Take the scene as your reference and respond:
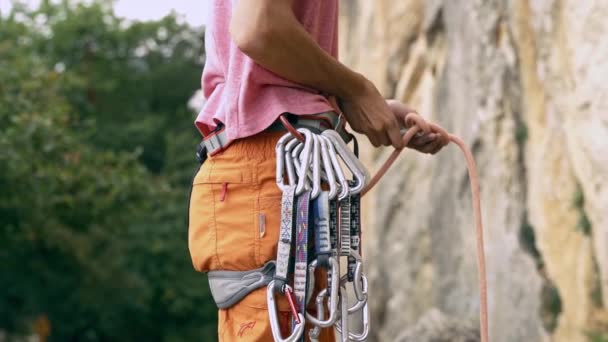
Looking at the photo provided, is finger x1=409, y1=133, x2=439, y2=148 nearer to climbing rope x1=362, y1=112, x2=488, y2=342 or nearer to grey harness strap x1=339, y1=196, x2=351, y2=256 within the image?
climbing rope x1=362, y1=112, x2=488, y2=342

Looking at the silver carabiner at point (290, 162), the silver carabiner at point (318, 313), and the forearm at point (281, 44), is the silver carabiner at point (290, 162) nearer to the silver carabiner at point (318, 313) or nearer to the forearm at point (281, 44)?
the forearm at point (281, 44)

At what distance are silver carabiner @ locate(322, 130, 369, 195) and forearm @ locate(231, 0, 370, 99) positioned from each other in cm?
13

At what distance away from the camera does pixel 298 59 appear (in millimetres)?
2494

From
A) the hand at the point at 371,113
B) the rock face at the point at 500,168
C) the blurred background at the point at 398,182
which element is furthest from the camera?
the blurred background at the point at 398,182

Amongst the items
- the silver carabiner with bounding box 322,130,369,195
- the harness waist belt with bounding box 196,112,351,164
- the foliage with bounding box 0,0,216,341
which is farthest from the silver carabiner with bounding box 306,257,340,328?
the foliage with bounding box 0,0,216,341

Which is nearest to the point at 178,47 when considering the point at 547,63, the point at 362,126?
the point at 547,63

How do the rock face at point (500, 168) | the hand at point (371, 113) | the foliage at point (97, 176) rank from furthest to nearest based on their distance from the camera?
the foliage at point (97, 176), the rock face at point (500, 168), the hand at point (371, 113)

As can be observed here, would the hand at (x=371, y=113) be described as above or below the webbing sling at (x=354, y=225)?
above

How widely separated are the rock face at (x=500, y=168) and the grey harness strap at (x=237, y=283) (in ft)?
16.0

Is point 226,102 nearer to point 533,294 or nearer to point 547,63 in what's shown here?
point 547,63

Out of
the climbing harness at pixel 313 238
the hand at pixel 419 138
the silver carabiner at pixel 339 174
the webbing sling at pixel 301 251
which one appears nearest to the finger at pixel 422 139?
the hand at pixel 419 138

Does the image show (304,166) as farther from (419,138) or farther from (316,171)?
(419,138)

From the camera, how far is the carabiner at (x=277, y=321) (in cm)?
240

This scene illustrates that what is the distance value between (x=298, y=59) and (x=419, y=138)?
0.47m
